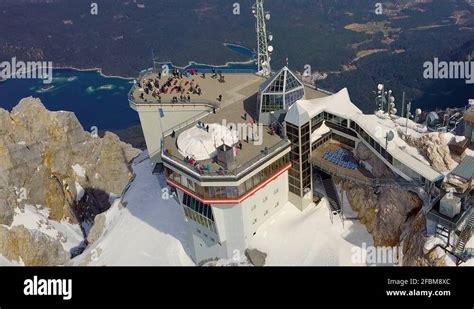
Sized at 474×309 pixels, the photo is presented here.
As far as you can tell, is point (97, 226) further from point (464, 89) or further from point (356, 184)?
point (464, 89)

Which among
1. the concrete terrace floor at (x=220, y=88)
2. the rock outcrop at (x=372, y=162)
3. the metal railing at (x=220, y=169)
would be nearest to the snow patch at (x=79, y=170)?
the concrete terrace floor at (x=220, y=88)

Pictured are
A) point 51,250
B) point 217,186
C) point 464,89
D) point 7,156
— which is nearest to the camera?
point 217,186

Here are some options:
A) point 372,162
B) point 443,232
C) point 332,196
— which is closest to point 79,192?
point 332,196

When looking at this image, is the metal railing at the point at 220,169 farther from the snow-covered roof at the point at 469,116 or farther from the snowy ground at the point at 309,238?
the snow-covered roof at the point at 469,116

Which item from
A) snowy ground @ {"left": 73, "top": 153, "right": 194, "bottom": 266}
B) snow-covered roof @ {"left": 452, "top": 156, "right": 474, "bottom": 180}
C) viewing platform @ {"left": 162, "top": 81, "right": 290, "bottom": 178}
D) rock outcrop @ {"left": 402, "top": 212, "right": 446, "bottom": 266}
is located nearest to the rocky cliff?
snowy ground @ {"left": 73, "top": 153, "right": 194, "bottom": 266}

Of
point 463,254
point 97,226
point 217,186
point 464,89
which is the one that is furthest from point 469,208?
point 464,89
